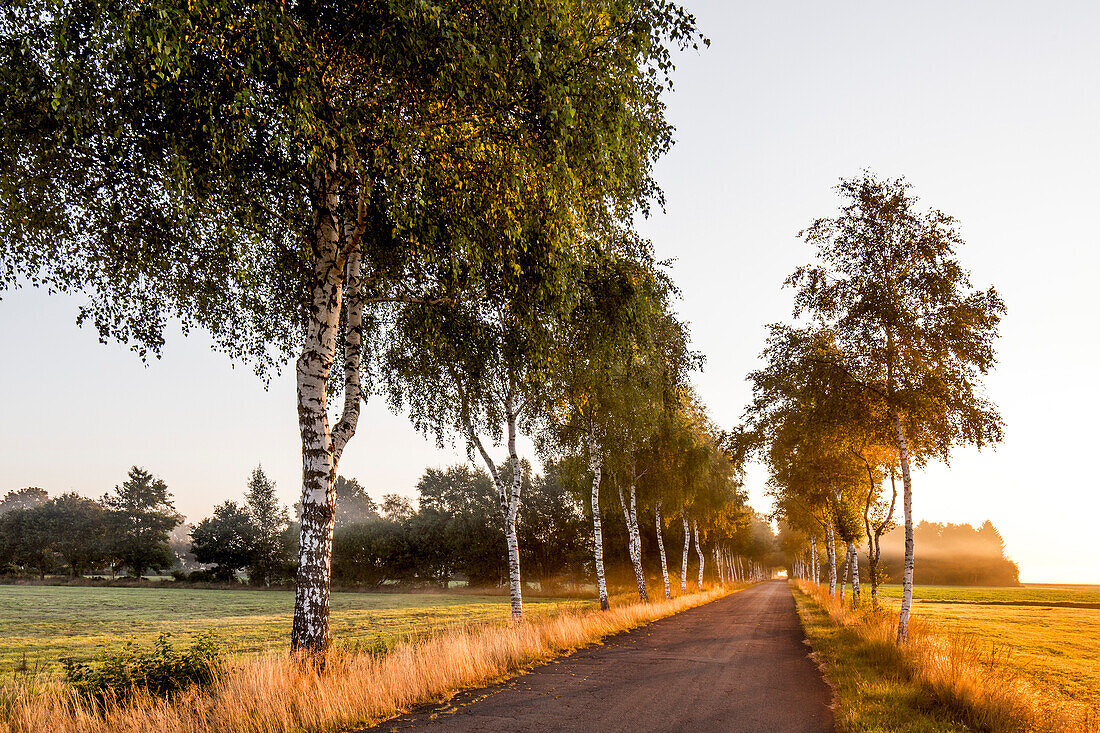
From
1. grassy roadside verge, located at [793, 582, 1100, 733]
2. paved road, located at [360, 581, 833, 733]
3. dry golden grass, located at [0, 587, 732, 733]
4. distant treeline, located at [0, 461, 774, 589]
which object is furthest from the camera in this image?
distant treeline, located at [0, 461, 774, 589]

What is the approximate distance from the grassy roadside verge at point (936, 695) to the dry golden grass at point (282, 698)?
6223mm

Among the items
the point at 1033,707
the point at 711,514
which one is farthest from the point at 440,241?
the point at 711,514

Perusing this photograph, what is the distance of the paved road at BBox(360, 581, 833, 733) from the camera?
24.7 ft

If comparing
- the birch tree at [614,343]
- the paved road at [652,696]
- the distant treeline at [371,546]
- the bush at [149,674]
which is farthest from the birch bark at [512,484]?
the distant treeline at [371,546]

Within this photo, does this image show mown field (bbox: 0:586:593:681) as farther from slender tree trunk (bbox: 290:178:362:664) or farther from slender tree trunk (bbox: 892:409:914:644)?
slender tree trunk (bbox: 892:409:914:644)

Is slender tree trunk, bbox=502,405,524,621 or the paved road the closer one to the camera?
the paved road

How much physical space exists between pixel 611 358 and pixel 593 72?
233 inches

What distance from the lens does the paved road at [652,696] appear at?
24.7 ft

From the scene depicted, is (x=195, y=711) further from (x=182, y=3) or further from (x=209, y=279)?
(x=182, y=3)

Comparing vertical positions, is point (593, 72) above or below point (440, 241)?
above

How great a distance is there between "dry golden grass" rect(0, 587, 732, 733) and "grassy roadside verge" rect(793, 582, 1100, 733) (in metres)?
6.22

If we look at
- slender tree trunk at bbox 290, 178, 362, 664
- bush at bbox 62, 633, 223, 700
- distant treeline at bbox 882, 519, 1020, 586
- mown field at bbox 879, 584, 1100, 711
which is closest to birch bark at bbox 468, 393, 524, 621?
slender tree trunk at bbox 290, 178, 362, 664

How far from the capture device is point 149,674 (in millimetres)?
7484

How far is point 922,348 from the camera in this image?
14602 mm
